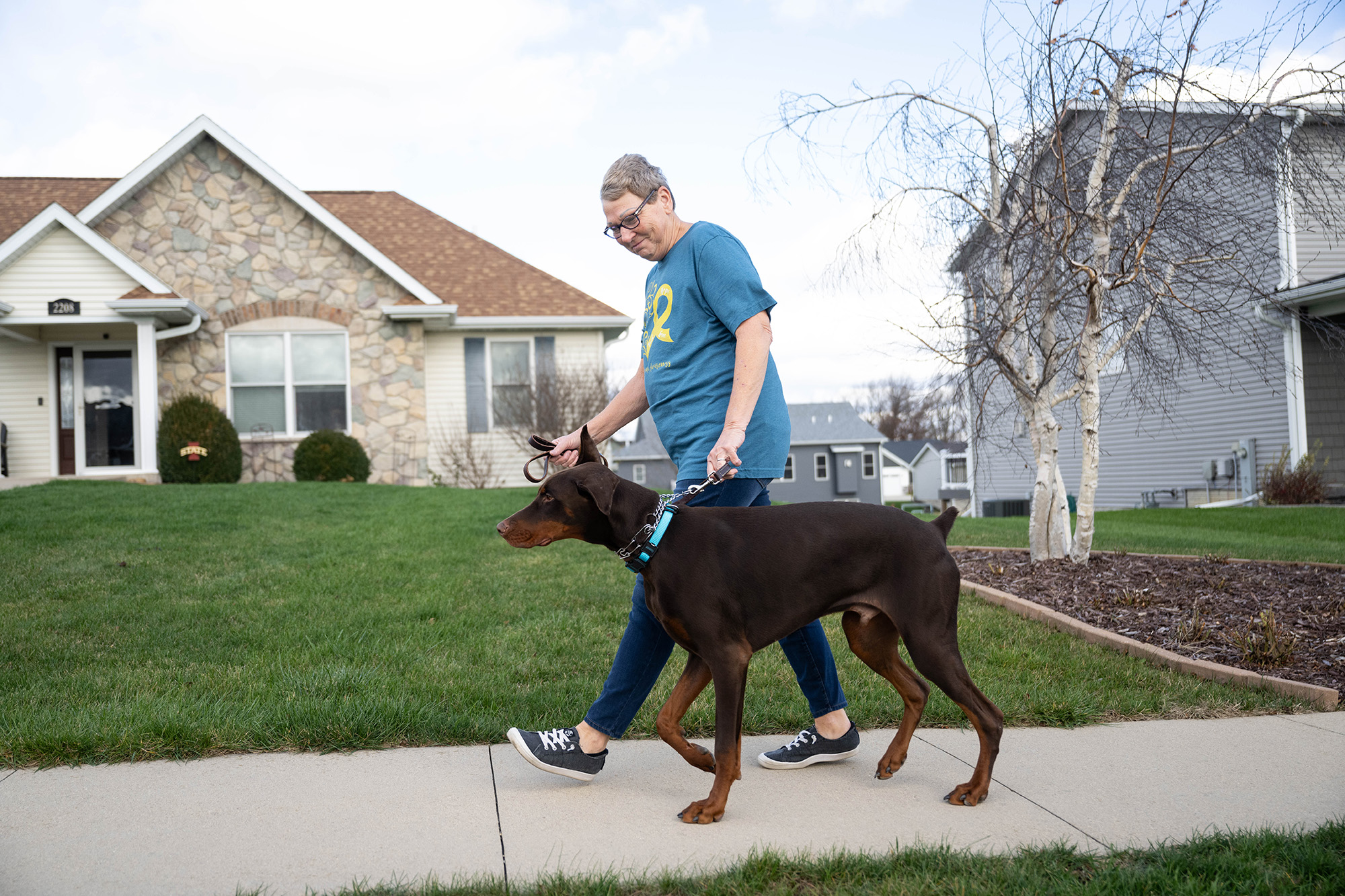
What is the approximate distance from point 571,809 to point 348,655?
2370 mm

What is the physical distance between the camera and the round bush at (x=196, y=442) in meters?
14.4

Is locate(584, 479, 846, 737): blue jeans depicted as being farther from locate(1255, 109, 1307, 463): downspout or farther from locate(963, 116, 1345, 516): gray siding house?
locate(1255, 109, 1307, 463): downspout

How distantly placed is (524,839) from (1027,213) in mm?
5958

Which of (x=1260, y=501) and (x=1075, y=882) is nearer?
(x=1075, y=882)

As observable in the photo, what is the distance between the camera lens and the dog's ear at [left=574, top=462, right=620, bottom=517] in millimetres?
2963

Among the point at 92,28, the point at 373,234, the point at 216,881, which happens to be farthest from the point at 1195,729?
the point at 373,234

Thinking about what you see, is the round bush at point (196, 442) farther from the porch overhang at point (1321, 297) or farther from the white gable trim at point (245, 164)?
the porch overhang at point (1321, 297)

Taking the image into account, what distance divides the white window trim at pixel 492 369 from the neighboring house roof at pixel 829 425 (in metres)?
21.0

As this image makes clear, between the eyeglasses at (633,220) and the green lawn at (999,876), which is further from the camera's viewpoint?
the eyeglasses at (633,220)

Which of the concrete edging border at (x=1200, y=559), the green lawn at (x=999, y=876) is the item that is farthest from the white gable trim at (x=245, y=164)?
the green lawn at (x=999, y=876)

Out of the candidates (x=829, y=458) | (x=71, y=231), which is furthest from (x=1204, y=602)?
(x=829, y=458)

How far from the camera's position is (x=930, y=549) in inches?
121

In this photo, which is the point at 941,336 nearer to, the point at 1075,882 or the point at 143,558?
the point at 1075,882

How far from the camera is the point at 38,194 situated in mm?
18438
